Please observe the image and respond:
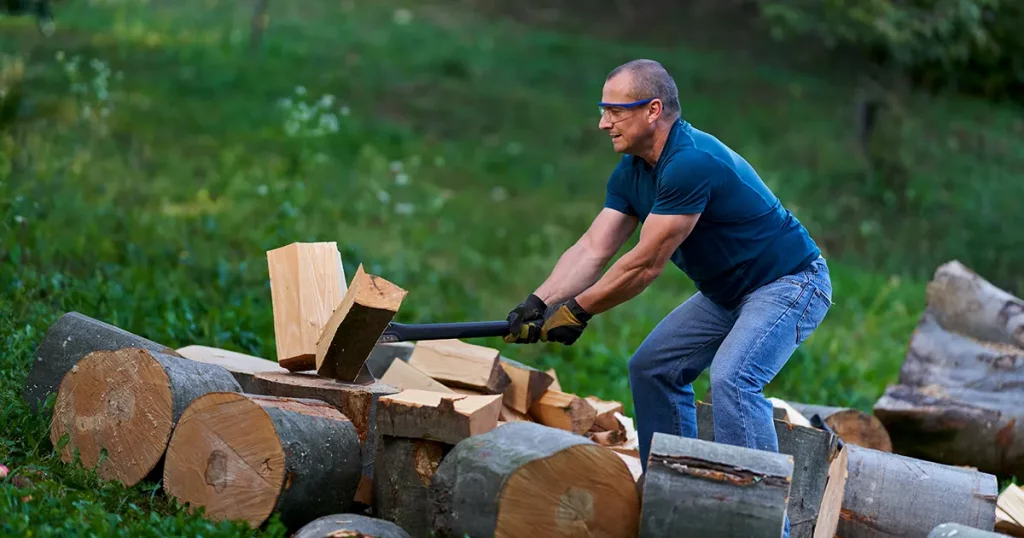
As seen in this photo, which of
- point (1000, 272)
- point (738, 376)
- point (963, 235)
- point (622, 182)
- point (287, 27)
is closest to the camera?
point (738, 376)

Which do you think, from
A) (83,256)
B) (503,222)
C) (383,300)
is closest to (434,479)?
(383,300)

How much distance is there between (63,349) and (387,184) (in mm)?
6697

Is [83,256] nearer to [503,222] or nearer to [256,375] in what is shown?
[256,375]

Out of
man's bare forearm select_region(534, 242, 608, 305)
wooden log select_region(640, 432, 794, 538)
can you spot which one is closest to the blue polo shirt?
man's bare forearm select_region(534, 242, 608, 305)

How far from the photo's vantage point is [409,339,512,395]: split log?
5.41 m

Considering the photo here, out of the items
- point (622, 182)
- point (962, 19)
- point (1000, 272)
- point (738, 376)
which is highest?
point (962, 19)

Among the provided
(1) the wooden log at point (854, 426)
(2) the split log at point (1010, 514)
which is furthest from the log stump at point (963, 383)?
(2) the split log at point (1010, 514)

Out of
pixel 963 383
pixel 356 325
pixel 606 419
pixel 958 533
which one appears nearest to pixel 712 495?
pixel 958 533

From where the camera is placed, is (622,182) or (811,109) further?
(811,109)

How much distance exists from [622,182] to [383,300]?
1107 mm

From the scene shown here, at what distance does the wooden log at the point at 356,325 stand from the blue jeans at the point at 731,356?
3.40 ft

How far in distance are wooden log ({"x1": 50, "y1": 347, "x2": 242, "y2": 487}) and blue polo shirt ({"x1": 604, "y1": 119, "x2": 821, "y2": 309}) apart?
189cm

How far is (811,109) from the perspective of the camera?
17.6m

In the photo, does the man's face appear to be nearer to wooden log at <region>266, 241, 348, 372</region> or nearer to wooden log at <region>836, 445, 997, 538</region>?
wooden log at <region>266, 241, 348, 372</region>
